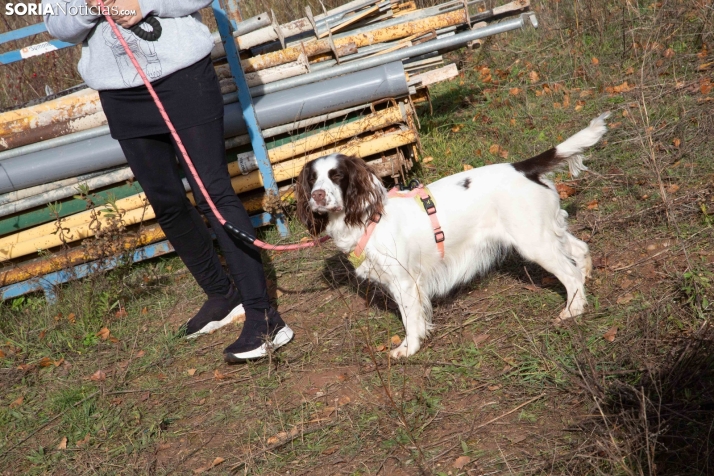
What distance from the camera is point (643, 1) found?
7453 mm

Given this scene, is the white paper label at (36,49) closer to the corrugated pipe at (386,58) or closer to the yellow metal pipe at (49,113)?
the yellow metal pipe at (49,113)

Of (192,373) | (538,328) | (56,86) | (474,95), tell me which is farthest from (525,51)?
(56,86)

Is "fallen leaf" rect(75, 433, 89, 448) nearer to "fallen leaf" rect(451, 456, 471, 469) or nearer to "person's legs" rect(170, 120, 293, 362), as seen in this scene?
"person's legs" rect(170, 120, 293, 362)

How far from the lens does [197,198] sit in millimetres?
3689

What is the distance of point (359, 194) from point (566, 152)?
1.17 metres

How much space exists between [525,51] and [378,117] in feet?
10.6

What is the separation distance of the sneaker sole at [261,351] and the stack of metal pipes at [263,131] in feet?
5.45

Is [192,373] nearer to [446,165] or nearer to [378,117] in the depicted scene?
[378,117]

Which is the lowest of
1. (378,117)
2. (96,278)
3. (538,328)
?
(538,328)

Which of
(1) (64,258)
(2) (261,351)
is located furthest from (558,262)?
(1) (64,258)

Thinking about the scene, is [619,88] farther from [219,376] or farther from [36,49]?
[36,49]

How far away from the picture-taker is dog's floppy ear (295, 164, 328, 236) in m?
3.66

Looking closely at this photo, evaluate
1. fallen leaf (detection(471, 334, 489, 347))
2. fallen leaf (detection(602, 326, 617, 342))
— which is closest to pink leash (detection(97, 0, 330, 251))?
fallen leaf (detection(471, 334, 489, 347))

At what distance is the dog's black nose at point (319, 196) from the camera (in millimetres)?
3482
